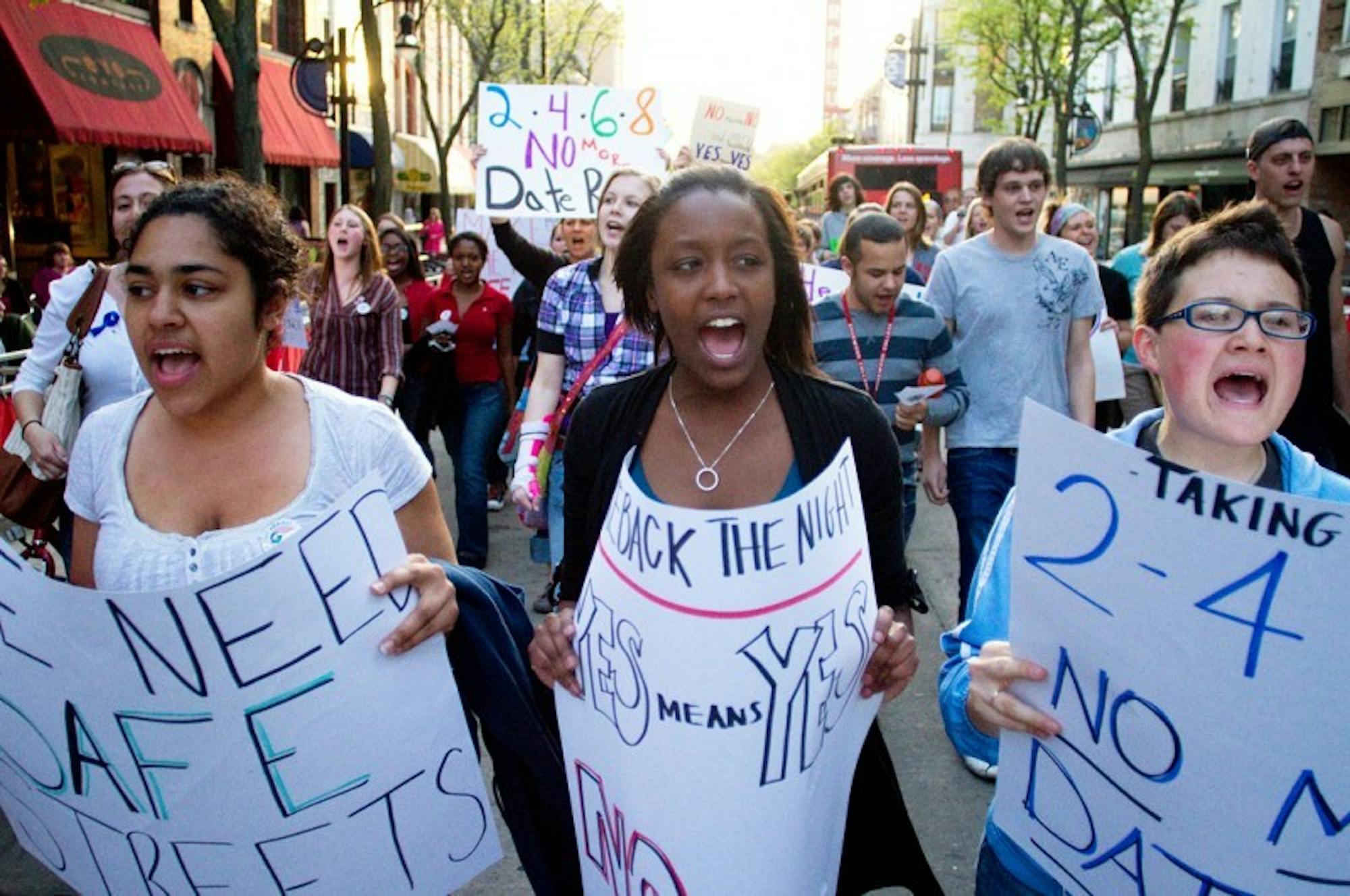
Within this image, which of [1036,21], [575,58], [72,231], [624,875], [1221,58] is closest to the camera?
[624,875]

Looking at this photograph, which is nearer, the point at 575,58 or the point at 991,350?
the point at 991,350

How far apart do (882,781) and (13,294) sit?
486 inches

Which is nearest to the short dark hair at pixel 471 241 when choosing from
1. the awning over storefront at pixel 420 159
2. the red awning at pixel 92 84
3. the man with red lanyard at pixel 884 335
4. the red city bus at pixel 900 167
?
the man with red lanyard at pixel 884 335

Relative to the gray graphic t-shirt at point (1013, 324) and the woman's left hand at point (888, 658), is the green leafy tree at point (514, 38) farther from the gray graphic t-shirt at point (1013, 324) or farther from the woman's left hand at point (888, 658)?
the woman's left hand at point (888, 658)

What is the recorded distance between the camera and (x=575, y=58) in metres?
39.0

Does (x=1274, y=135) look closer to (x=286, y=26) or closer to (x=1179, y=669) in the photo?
(x=1179, y=669)

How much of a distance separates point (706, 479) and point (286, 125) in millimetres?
24255

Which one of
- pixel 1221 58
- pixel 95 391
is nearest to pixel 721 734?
pixel 95 391

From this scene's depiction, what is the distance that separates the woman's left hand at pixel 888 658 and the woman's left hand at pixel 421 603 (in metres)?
0.75

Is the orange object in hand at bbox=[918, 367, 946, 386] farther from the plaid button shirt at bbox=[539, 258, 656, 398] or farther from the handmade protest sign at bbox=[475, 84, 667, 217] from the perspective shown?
the handmade protest sign at bbox=[475, 84, 667, 217]

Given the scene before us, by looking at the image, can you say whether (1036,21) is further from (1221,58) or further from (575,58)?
(575,58)

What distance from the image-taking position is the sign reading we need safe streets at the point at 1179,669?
1.58 meters

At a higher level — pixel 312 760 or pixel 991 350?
pixel 991 350

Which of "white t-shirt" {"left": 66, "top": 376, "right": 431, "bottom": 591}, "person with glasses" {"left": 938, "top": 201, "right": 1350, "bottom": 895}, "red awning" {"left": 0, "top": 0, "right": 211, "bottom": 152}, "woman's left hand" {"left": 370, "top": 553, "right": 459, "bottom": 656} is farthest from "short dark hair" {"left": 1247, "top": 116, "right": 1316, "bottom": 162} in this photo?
"red awning" {"left": 0, "top": 0, "right": 211, "bottom": 152}
